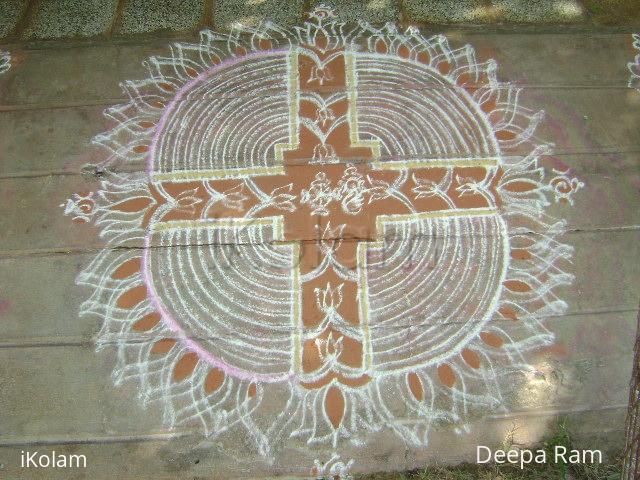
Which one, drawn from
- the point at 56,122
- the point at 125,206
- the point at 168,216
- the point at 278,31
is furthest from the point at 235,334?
the point at 278,31

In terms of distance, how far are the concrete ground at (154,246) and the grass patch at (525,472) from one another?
6 centimetres

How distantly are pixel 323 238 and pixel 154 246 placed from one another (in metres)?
1.13

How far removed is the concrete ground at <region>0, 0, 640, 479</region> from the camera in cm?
313

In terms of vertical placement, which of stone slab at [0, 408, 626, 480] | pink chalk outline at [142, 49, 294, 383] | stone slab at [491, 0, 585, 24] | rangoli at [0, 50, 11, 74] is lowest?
stone slab at [0, 408, 626, 480]

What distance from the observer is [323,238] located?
3434mm

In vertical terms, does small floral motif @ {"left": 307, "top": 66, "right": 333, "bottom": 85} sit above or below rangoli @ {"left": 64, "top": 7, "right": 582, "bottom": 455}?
above

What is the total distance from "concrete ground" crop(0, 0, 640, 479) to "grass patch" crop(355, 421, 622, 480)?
0.06 meters

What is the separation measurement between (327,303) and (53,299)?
1789 mm

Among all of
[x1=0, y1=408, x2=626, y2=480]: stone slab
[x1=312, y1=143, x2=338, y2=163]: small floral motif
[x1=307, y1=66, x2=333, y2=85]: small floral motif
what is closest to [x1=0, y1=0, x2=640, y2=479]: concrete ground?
[x1=0, y1=408, x2=626, y2=480]: stone slab

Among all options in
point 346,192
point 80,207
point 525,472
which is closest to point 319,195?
point 346,192

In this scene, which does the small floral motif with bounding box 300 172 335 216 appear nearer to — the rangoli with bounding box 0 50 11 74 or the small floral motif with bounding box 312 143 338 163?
the small floral motif with bounding box 312 143 338 163

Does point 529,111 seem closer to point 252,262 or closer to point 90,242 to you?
point 252,262

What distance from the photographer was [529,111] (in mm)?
3742

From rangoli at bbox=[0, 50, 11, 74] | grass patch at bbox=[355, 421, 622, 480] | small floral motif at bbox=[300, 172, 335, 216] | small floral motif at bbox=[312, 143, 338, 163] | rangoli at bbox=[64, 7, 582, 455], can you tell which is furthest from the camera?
rangoli at bbox=[0, 50, 11, 74]
